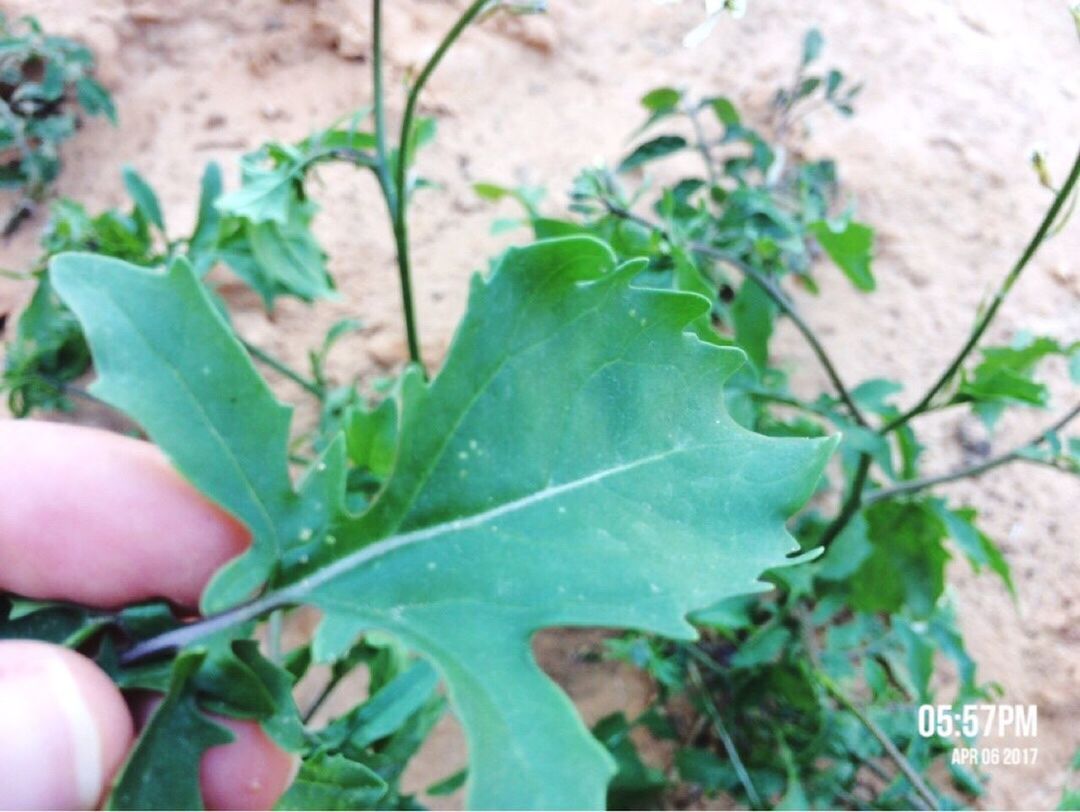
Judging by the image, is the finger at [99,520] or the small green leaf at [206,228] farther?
the small green leaf at [206,228]

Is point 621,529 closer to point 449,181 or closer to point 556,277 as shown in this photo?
point 556,277

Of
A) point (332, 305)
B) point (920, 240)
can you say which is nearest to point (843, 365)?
point (920, 240)

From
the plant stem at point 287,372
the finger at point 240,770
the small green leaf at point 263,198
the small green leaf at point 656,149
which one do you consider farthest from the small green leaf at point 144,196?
the finger at point 240,770

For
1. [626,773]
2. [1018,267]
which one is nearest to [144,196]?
[626,773]

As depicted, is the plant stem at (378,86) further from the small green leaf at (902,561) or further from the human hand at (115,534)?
the small green leaf at (902,561)

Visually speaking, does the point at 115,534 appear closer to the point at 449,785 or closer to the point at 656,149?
the point at 449,785

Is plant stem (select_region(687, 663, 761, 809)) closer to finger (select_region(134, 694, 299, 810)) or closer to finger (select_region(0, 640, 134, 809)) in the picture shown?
finger (select_region(134, 694, 299, 810))
